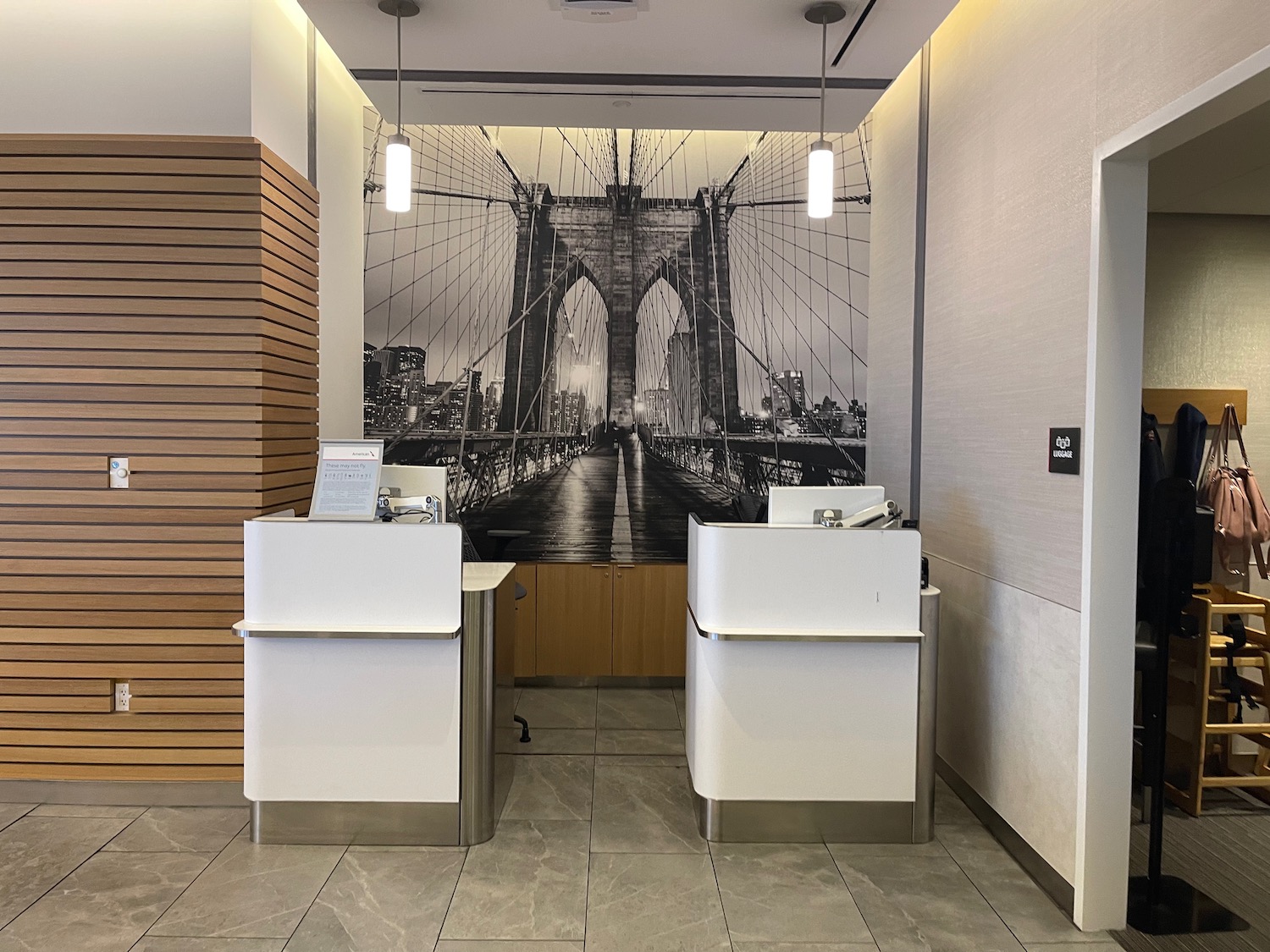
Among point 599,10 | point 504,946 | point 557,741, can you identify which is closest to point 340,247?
point 599,10

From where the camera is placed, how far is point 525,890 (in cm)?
289

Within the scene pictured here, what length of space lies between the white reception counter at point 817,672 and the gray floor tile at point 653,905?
0.37 m

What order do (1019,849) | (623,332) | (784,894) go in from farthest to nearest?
(623,332), (1019,849), (784,894)

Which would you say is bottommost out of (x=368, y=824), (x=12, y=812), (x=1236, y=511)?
(x=12, y=812)

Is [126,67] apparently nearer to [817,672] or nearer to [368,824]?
[368,824]

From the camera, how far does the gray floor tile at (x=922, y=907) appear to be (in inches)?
103

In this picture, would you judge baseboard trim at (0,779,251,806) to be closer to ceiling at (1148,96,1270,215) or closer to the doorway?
the doorway

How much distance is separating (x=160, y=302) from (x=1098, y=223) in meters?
3.63

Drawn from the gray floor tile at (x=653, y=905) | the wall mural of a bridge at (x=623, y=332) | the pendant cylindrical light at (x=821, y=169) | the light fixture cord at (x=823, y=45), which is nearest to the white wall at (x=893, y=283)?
the wall mural of a bridge at (x=623, y=332)

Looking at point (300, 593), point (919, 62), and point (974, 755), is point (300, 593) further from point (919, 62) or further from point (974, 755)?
point (919, 62)

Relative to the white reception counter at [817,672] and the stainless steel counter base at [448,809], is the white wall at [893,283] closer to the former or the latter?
the white reception counter at [817,672]

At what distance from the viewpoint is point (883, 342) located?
500 cm

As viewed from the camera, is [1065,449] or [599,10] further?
[599,10]

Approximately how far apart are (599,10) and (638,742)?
3.48 m
